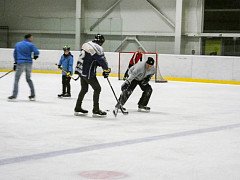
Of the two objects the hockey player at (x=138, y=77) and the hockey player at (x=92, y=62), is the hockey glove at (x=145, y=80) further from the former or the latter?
the hockey player at (x=92, y=62)

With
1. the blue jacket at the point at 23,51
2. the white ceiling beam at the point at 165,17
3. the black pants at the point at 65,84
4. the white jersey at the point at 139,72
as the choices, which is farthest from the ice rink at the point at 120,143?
the white ceiling beam at the point at 165,17

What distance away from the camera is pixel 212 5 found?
2659 centimetres

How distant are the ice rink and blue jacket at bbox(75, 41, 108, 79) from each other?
2.67 feet

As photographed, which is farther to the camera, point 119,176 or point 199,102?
point 199,102

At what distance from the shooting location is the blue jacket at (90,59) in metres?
9.90

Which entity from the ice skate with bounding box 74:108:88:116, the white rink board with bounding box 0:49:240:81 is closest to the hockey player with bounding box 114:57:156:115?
the ice skate with bounding box 74:108:88:116

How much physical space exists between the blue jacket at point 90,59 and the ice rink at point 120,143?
0.81 m

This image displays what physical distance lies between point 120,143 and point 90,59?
3062 mm

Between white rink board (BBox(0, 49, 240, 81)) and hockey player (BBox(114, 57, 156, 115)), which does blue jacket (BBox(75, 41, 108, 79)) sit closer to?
hockey player (BBox(114, 57, 156, 115))

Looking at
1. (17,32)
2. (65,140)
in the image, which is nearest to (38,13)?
(17,32)

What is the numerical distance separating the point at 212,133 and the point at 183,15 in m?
18.9

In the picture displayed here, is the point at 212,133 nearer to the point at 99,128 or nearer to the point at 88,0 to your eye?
the point at 99,128

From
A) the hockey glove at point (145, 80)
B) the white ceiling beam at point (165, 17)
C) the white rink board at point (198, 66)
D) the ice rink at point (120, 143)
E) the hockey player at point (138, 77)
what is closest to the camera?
the ice rink at point (120, 143)

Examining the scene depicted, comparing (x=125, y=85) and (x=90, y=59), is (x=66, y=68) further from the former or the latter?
(x=90, y=59)
